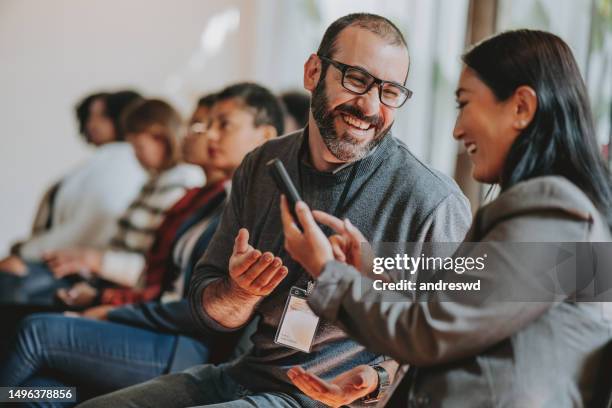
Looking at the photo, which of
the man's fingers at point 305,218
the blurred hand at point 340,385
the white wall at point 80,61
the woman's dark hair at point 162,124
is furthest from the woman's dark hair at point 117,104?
the man's fingers at point 305,218

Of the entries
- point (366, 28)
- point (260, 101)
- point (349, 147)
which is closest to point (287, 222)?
point (349, 147)

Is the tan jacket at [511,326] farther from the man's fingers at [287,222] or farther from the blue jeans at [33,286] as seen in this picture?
the blue jeans at [33,286]

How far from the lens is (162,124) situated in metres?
3.12

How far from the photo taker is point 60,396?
188cm

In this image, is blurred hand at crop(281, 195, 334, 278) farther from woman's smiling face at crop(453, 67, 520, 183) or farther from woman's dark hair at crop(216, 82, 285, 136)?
woman's dark hair at crop(216, 82, 285, 136)

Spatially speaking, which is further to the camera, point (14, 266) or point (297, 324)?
point (14, 266)

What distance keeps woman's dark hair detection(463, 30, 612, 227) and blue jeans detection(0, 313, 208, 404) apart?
1.13 metres

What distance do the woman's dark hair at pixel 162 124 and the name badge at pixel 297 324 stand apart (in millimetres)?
1680

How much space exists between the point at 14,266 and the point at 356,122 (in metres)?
1.91

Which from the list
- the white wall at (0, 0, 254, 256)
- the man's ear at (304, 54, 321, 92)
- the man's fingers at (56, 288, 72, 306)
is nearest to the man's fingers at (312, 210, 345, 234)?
the man's ear at (304, 54, 321, 92)

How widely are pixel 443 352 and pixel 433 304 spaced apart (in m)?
0.06

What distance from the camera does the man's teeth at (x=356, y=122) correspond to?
5.06ft

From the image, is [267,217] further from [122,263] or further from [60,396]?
[122,263]

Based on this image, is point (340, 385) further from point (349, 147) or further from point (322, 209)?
point (349, 147)
